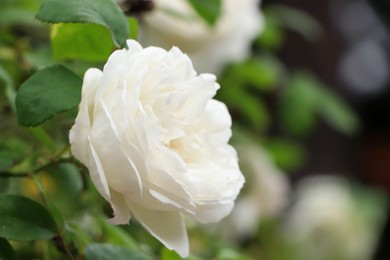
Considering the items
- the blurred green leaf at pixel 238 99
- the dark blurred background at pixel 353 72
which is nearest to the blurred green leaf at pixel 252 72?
the blurred green leaf at pixel 238 99

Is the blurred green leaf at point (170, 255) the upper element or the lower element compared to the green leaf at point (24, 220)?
lower

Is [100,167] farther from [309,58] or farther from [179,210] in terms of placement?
[309,58]

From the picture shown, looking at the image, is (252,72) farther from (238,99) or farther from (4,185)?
(4,185)

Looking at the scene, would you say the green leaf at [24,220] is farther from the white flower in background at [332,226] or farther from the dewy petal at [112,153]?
the white flower in background at [332,226]

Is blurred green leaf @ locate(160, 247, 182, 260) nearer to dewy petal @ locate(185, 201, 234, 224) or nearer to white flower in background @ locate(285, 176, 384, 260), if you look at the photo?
dewy petal @ locate(185, 201, 234, 224)

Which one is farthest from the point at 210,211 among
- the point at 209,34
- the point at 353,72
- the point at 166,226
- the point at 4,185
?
the point at 353,72

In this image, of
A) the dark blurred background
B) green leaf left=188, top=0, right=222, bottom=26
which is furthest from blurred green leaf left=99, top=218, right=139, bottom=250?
the dark blurred background
